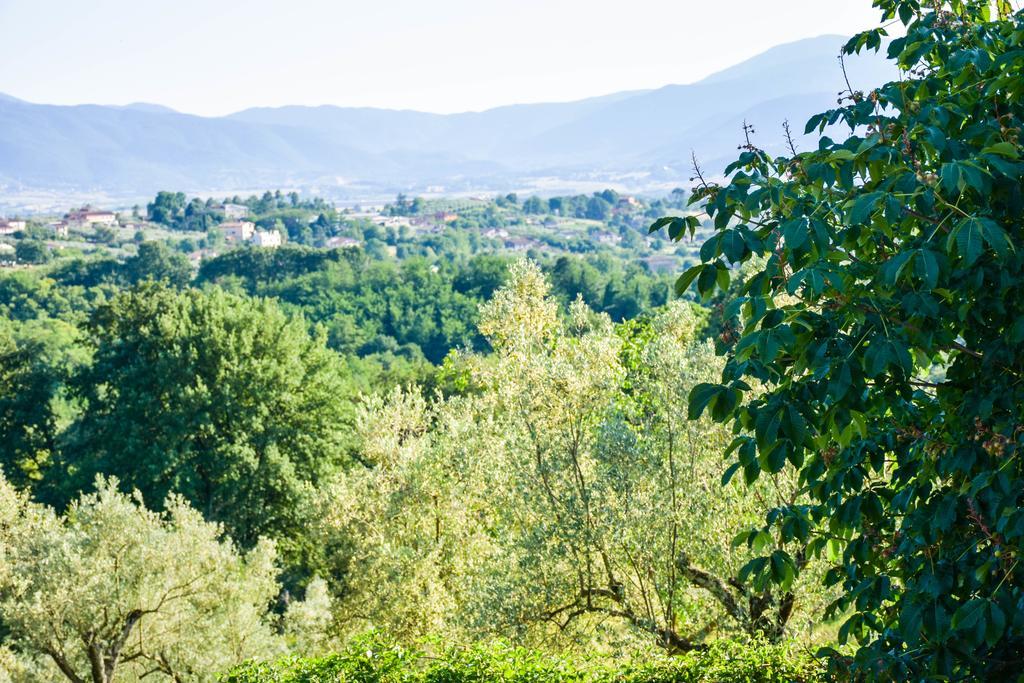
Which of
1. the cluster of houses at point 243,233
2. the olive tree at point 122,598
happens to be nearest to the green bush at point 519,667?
the olive tree at point 122,598

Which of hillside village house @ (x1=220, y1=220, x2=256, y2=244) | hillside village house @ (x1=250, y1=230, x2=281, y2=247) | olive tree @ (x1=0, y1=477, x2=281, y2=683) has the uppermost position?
hillside village house @ (x1=220, y1=220, x2=256, y2=244)

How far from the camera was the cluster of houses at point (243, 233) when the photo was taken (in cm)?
17700

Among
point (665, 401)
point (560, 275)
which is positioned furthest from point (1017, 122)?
point (560, 275)

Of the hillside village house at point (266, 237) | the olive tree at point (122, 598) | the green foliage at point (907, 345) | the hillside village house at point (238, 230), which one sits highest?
the hillside village house at point (238, 230)

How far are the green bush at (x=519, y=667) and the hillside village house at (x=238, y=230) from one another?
182 meters

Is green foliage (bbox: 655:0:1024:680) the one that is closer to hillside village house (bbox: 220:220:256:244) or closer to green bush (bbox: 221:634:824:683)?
green bush (bbox: 221:634:824:683)

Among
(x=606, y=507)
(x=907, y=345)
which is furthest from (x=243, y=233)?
(x=907, y=345)

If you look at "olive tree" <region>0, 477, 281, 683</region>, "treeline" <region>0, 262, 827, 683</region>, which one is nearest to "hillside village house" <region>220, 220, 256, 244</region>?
"treeline" <region>0, 262, 827, 683</region>

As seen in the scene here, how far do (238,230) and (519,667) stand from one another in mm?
192532

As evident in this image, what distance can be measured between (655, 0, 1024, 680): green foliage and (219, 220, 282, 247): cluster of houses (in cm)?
17383

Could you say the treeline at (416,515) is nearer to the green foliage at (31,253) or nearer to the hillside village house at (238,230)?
the green foliage at (31,253)

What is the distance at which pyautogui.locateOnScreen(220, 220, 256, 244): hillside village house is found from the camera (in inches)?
7338

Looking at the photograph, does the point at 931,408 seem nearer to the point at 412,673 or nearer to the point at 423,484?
the point at 412,673

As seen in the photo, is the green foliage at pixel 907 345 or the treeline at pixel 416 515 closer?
the green foliage at pixel 907 345
